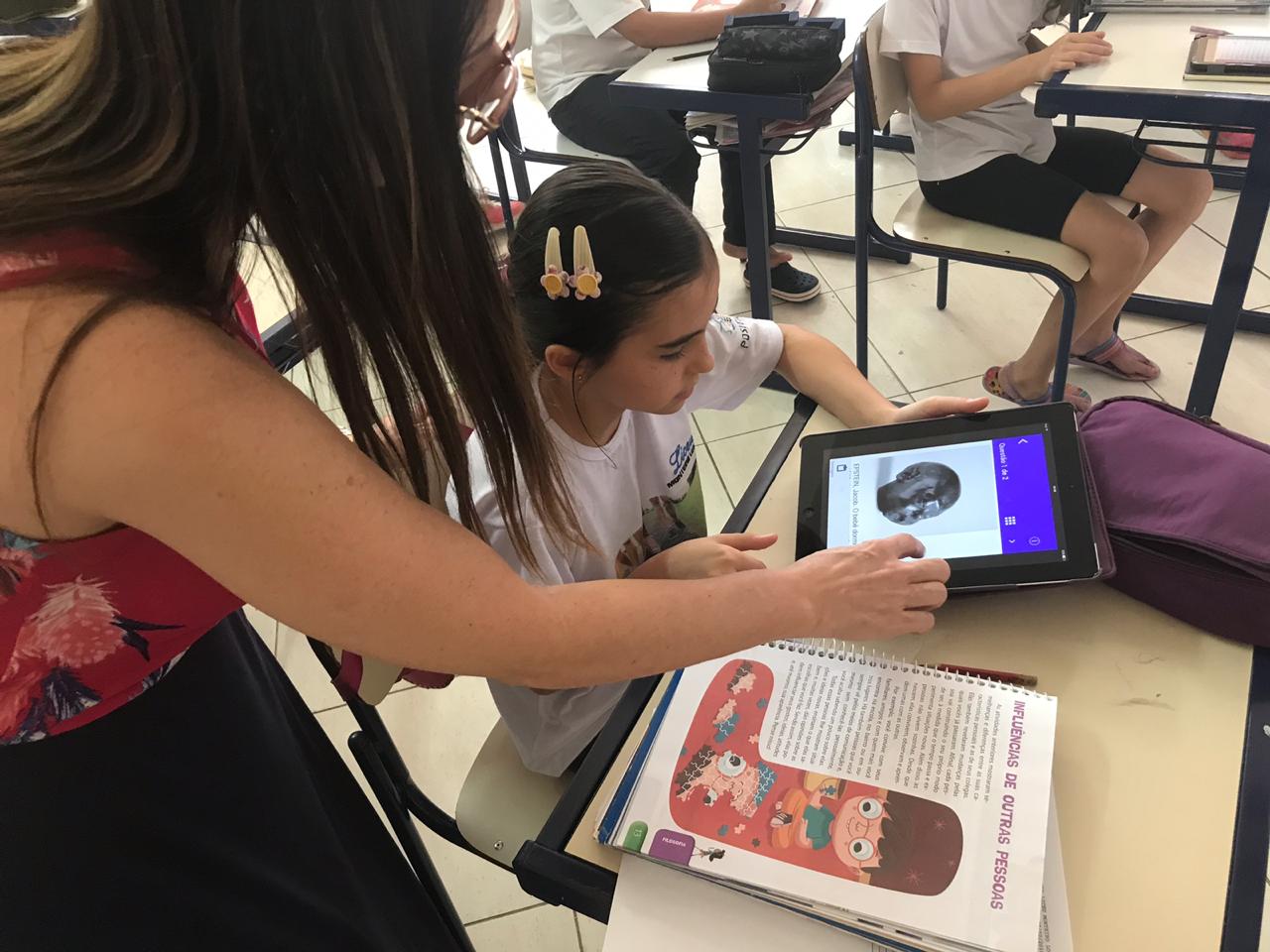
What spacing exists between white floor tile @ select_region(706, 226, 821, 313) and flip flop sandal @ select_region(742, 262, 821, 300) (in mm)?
71

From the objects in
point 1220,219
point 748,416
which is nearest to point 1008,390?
point 748,416

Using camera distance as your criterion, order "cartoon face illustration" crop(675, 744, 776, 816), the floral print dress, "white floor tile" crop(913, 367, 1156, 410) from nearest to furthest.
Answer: the floral print dress → "cartoon face illustration" crop(675, 744, 776, 816) → "white floor tile" crop(913, 367, 1156, 410)

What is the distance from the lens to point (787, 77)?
5.48ft

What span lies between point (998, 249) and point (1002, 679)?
1.24 m

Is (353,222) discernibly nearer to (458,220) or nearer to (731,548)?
(458,220)

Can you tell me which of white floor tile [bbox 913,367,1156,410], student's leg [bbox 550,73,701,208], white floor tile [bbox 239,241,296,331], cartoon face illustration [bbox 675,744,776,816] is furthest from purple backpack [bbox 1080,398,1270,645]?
student's leg [bbox 550,73,701,208]

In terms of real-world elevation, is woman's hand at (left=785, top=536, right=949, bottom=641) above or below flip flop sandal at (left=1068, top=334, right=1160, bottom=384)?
above

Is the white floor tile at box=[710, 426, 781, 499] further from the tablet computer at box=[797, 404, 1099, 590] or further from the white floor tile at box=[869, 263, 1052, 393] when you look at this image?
the tablet computer at box=[797, 404, 1099, 590]

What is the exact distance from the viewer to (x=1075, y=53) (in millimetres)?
1583

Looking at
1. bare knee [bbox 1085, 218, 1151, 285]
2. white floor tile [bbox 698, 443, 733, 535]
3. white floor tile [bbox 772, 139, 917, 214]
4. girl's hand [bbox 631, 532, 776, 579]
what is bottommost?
white floor tile [bbox 698, 443, 733, 535]

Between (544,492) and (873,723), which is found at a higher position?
(544,492)

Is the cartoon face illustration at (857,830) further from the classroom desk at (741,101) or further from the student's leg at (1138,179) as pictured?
the student's leg at (1138,179)

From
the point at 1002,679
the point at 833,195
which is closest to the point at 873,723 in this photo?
the point at 1002,679

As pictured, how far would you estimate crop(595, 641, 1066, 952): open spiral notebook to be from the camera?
61 cm
